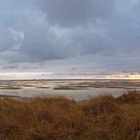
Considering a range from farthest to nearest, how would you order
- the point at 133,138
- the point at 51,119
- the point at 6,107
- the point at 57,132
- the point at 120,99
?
the point at 120,99 → the point at 6,107 → the point at 51,119 → the point at 57,132 → the point at 133,138

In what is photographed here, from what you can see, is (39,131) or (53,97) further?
(53,97)

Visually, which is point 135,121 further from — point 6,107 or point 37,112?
point 6,107

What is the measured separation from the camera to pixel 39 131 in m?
10.5

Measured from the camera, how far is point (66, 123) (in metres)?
11.2

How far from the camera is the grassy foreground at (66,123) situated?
10.3 m

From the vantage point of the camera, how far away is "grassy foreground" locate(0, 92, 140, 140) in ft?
33.8

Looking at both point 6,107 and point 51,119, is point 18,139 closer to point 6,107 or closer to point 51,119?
point 51,119

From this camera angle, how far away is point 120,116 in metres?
11.6

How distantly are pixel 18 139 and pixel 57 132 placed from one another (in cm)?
120

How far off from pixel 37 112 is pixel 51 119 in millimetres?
655

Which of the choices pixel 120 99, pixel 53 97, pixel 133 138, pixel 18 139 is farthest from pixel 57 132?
pixel 120 99

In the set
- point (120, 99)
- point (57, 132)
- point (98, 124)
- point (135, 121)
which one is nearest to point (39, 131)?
point (57, 132)

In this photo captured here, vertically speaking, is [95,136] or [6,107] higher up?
[6,107]

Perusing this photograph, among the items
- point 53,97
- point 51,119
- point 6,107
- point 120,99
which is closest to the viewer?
point 51,119
